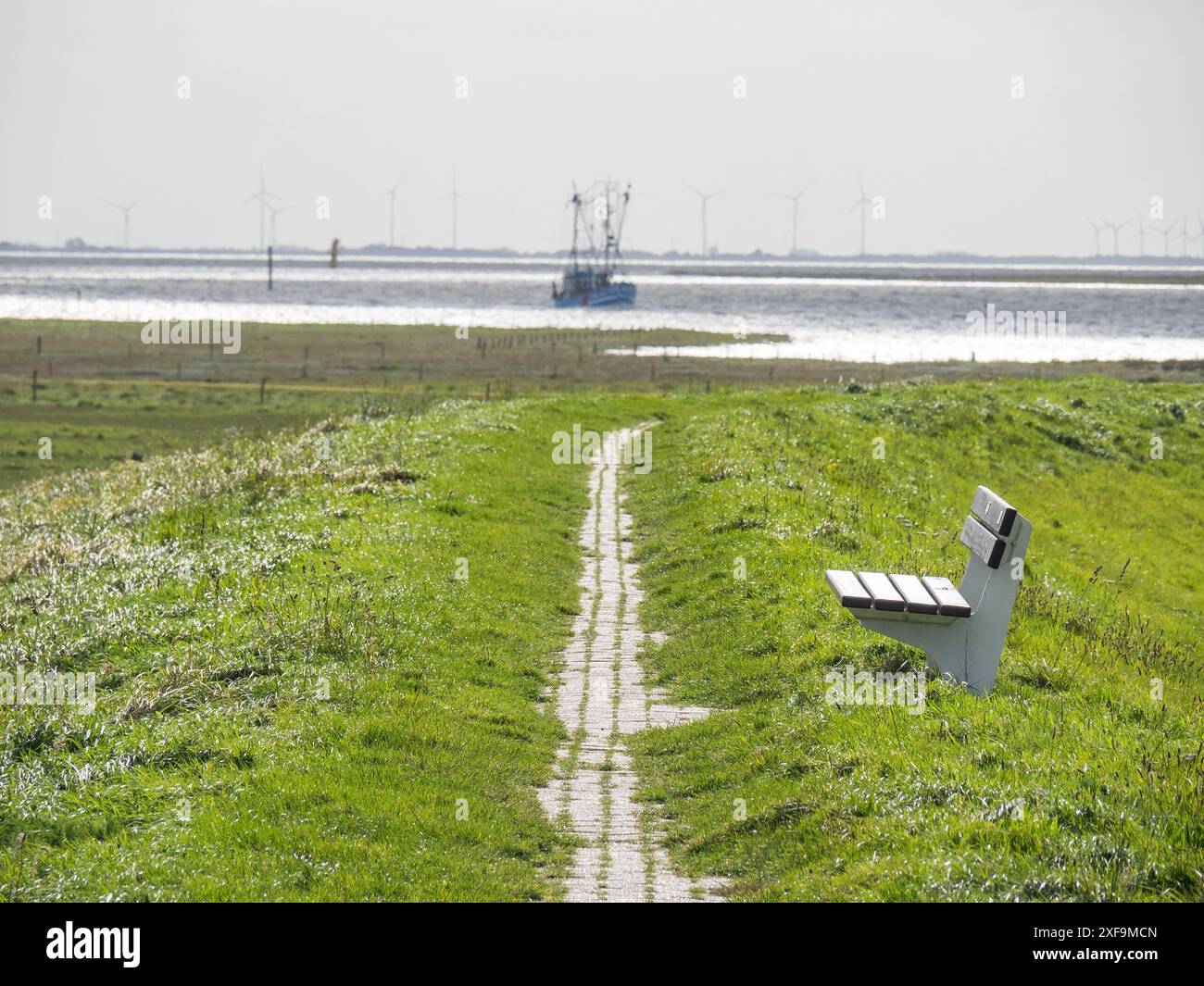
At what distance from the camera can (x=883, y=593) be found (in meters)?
10.5

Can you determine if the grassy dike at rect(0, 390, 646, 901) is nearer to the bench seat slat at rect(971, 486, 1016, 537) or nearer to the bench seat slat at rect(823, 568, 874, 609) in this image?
the bench seat slat at rect(823, 568, 874, 609)

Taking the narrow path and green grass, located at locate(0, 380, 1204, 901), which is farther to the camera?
the narrow path

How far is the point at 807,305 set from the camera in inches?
7402

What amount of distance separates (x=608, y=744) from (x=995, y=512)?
3.60 meters

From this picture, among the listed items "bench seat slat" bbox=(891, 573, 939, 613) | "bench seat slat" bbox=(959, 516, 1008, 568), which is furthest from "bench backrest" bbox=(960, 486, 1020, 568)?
"bench seat slat" bbox=(891, 573, 939, 613)

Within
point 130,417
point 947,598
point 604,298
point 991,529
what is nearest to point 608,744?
point 947,598

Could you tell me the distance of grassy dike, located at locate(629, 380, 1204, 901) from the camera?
7539mm

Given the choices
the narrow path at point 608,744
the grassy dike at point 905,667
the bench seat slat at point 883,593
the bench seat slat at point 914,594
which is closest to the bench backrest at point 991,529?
the bench seat slat at point 914,594

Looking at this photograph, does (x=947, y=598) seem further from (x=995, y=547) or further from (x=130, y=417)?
(x=130, y=417)

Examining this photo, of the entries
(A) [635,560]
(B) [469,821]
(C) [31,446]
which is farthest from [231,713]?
(C) [31,446]
